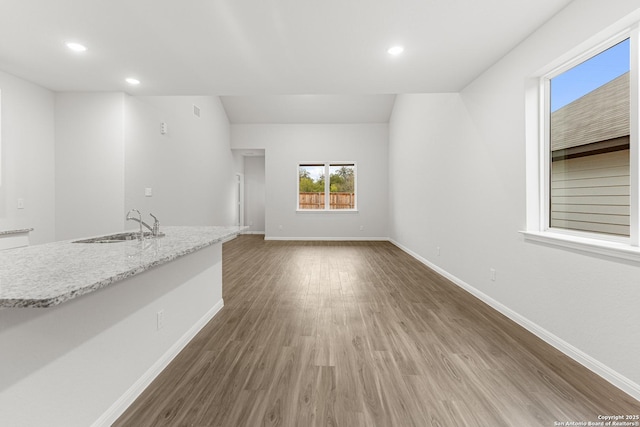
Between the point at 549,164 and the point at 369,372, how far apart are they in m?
2.32

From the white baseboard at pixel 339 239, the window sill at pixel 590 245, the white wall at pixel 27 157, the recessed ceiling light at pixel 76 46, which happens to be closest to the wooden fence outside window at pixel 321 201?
the white baseboard at pixel 339 239

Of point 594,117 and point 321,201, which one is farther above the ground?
point 594,117

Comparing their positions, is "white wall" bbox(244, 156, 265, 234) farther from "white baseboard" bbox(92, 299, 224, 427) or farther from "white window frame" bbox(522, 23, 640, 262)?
"white window frame" bbox(522, 23, 640, 262)

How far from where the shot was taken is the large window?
195 cm

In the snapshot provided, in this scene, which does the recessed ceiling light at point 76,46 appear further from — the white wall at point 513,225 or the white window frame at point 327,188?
the white window frame at point 327,188

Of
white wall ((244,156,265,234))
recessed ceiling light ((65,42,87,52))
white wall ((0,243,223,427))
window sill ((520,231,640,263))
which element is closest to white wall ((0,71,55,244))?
recessed ceiling light ((65,42,87,52))

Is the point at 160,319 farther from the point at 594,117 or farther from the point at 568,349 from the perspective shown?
the point at 594,117

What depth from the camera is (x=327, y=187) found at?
8641mm

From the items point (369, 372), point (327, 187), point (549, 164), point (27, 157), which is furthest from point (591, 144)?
point (327, 187)

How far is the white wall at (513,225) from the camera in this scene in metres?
1.82

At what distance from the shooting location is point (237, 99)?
7.69m

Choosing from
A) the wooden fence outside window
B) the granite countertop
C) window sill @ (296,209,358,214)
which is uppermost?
the wooden fence outside window

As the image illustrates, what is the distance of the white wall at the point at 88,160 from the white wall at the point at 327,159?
4.47 meters

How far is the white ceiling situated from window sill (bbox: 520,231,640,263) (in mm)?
1706
